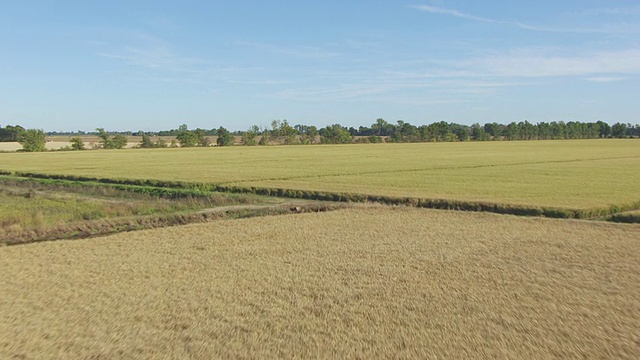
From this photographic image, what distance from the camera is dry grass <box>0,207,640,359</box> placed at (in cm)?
656

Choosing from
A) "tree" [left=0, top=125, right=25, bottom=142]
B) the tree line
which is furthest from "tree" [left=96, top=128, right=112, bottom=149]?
"tree" [left=0, top=125, right=25, bottom=142]

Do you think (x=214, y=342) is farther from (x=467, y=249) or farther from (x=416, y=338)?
(x=467, y=249)

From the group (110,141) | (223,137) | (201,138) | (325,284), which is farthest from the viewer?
(223,137)

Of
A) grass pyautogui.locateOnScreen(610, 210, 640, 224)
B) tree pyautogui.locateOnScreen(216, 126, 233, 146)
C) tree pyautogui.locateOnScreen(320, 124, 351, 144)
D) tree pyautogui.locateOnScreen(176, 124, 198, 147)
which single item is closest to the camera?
grass pyautogui.locateOnScreen(610, 210, 640, 224)

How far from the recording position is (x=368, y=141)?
135 meters

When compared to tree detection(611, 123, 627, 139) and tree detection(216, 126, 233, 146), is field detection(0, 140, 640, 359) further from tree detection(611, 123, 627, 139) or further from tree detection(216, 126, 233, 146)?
tree detection(611, 123, 627, 139)

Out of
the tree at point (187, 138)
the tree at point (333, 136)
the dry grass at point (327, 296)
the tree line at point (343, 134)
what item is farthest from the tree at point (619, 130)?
the dry grass at point (327, 296)

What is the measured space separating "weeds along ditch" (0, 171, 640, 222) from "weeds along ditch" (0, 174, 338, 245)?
1.25 ft

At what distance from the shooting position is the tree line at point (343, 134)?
103m

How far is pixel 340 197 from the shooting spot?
23.3 meters

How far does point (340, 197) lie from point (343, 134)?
359ft

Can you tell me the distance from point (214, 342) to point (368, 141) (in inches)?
5096

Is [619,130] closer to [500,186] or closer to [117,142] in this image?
[117,142]

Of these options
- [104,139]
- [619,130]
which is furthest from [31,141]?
[619,130]
